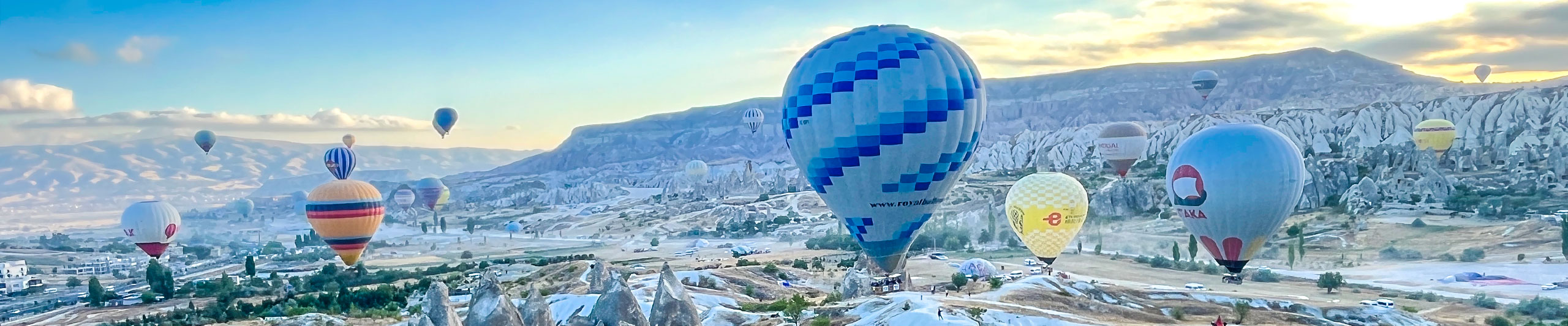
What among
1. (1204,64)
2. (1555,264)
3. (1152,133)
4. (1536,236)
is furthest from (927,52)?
(1204,64)

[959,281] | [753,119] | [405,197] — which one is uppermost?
[753,119]

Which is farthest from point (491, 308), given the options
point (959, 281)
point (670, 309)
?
point (959, 281)

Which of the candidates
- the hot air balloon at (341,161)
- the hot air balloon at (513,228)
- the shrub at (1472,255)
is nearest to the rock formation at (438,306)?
the shrub at (1472,255)

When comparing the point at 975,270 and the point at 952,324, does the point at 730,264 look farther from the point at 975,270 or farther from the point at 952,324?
the point at 952,324

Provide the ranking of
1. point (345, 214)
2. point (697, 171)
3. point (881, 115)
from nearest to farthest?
point (881, 115)
point (345, 214)
point (697, 171)

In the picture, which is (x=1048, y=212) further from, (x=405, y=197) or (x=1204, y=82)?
(x=405, y=197)

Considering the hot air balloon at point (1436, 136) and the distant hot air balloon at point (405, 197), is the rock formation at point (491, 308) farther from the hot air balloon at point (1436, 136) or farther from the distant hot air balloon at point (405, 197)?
the distant hot air balloon at point (405, 197)
